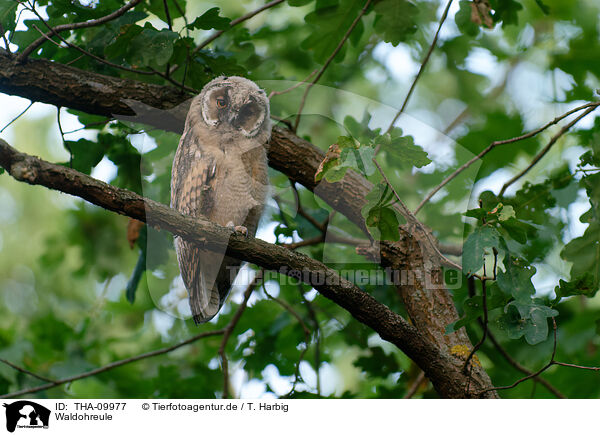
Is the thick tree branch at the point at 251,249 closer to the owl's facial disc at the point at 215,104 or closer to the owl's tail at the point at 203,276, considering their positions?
the owl's tail at the point at 203,276

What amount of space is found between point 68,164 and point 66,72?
1.50 ft

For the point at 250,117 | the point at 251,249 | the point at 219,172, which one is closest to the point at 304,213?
the point at 219,172

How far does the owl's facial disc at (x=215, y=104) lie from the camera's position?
2.12 metres

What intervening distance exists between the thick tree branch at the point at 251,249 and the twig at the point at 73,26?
2.62ft

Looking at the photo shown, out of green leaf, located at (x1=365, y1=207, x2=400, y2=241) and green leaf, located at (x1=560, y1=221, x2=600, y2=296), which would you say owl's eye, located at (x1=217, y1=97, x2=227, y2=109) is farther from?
green leaf, located at (x1=560, y1=221, x2=600, y2=296)

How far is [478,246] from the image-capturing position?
1693 mm

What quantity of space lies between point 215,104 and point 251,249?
0.66m

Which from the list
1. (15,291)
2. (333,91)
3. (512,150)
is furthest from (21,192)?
(512,150)

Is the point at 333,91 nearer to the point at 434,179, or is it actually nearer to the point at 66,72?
the point at 434,179

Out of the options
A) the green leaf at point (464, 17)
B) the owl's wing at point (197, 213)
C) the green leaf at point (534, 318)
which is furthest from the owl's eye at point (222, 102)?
the green leaf at point (464, 17)

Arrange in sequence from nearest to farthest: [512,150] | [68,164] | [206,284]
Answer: [206,284], [68,164], [512,150]

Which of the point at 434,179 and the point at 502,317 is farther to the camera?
the point at 434,179

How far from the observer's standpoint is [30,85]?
8.06ft

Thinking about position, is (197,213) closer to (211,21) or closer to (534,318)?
(211,21)
